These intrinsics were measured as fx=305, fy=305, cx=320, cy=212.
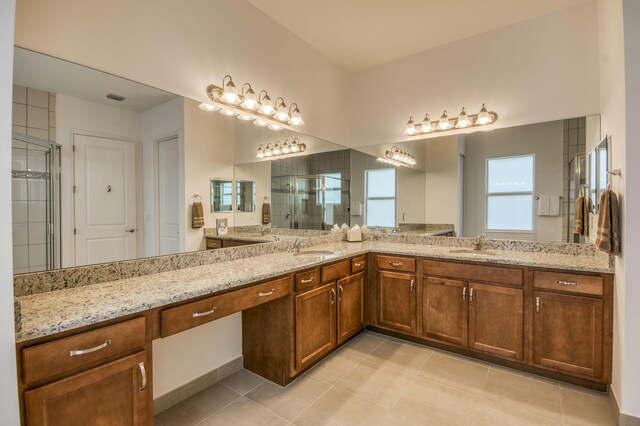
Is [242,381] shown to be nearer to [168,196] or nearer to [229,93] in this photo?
[168,196]

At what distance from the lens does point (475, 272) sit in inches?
99.1

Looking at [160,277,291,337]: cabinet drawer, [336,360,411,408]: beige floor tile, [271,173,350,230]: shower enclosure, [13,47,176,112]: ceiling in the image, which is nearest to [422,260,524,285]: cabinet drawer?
[336,360,411,408]: beige floor tile

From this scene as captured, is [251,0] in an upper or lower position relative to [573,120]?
upper

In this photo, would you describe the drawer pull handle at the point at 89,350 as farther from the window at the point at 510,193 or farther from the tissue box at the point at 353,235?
the window at the point at 510,193

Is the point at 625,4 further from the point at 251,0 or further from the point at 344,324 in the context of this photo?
the point at 344,324

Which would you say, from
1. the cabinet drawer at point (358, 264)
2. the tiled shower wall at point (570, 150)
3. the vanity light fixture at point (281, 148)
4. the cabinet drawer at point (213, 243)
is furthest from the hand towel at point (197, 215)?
the tiled shower wall at point (570, 150)

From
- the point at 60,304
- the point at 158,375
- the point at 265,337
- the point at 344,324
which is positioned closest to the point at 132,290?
the point at 60,304

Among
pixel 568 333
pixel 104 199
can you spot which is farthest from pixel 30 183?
pixel 568 333

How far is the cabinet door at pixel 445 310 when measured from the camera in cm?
259

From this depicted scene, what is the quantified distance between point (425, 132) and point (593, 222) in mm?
1651

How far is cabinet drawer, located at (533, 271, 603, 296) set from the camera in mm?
2090

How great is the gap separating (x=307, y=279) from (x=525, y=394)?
171 centimetres

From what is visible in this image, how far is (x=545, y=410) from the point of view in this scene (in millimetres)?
1958

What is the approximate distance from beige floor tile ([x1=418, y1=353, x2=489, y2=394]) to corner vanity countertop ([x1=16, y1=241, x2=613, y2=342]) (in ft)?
2.85
